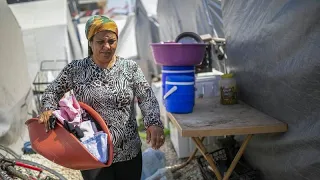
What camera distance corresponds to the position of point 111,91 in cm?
182

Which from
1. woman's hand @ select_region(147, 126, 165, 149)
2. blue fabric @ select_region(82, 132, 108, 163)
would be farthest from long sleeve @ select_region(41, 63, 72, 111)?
woman's hand @ select_region(147, 126, 165, 149)

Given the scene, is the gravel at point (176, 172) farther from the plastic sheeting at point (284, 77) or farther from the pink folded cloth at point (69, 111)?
the pink folded cloth at point (69, 111)

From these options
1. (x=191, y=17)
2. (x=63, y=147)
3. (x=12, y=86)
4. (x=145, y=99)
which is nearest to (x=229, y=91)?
(x=145, y=99)

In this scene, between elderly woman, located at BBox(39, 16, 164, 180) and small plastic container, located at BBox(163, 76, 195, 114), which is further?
small plastic container, located at BBox(163, 76, 195, 114)

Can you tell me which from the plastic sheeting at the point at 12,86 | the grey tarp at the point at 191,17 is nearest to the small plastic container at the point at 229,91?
the grey tarp at the point at 191,17

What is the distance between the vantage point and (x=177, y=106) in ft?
7.90

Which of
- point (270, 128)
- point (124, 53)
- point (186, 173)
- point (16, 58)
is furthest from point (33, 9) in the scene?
point (270, 128)

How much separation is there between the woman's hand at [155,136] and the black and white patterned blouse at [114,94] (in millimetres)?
31

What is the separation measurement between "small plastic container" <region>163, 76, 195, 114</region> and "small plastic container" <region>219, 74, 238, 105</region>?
399 millimetres

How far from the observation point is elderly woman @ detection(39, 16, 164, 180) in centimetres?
179

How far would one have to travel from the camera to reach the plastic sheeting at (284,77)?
1686 mm

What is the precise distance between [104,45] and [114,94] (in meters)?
0.28

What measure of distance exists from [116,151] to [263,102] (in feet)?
3.77

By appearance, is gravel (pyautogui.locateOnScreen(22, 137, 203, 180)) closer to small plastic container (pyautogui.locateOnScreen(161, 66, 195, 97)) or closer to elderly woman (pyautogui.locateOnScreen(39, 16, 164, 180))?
small plastic container (pyautogui.locateOnScreen(161, 66, 195, 97))
